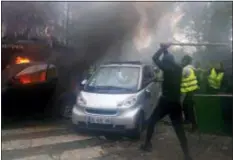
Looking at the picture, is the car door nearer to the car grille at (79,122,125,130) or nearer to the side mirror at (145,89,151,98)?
the side mirror at (145,89,151,98)

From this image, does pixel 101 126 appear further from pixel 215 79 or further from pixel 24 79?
pixel 215 79

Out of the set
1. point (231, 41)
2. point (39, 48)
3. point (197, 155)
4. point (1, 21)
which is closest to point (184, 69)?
point (231, 41)

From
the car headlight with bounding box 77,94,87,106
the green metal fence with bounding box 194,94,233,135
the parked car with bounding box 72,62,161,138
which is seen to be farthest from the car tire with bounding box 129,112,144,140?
the green metal fence with bounding box 194,94,233,135

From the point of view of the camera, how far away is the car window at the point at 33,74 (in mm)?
3299

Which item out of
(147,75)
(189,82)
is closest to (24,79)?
(147,75)

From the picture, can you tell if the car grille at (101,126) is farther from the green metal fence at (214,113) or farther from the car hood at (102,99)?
the green metal fence at (214,113)

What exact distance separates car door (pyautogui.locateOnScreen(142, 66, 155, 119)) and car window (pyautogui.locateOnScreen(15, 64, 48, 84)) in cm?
104

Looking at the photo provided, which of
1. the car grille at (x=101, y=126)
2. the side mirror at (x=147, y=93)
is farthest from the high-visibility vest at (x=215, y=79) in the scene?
the car grille at (x=101, y=126)

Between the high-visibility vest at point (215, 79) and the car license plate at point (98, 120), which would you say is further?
the high-visibility vest at point (215, 79)

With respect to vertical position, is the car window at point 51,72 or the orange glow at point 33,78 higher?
the car window at point 51,72

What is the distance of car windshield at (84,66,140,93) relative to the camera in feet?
11.2

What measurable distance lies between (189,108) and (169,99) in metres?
0.40

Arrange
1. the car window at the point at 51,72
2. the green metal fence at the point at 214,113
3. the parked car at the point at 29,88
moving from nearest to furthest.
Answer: the parked car at the point at 29,88 → the car window at the point at 51,72 → the green metal fence at the point at 214,113

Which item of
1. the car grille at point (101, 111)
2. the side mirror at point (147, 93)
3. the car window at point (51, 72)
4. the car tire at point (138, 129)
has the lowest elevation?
the car tire at point (138, 129)
